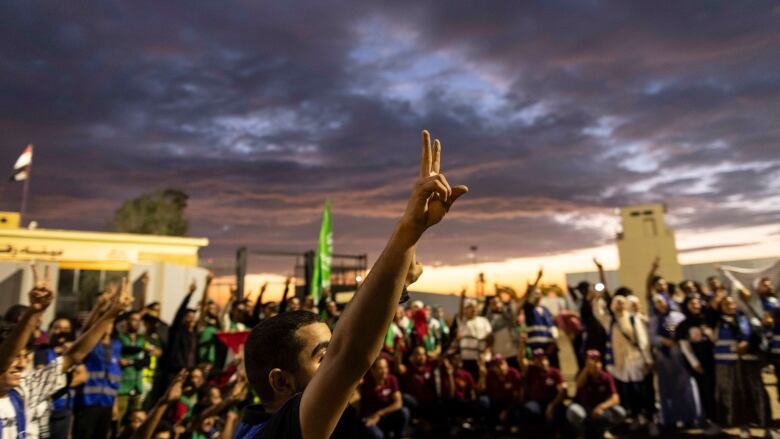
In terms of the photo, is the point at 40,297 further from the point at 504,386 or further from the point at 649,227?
the point at 649,227

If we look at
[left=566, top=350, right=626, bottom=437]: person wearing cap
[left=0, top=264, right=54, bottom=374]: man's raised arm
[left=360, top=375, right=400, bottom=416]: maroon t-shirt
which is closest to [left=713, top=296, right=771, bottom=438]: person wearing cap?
[left=566, top=350, right=626, bottom=437]: person wearing cap

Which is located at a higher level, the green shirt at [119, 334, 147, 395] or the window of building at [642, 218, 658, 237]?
the window of building at [642, 218, 658, 237]

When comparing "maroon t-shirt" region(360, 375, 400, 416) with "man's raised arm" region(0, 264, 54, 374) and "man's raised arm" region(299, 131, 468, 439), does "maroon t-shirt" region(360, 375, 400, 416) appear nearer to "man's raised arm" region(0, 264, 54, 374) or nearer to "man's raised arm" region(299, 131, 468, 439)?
"man's raised arm" region(0, 264, 54, 374)

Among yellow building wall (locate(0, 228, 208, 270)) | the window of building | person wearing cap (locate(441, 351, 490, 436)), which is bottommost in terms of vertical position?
person wearing cap (locate(441, 351, 490, 436))

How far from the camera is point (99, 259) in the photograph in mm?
24188

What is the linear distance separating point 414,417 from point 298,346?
817 cm

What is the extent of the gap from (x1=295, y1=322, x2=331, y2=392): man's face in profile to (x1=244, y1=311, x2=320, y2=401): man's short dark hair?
0.04 feet

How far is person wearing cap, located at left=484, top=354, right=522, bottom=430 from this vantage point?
9.09 metres

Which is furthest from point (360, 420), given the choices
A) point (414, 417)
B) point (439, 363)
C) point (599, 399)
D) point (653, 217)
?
point (653, 217)

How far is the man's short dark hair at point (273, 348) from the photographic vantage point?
1746mm

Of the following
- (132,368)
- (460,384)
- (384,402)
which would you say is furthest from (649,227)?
(132,368)

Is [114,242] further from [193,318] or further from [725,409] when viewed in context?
[725,409]

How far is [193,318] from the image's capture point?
343 inches

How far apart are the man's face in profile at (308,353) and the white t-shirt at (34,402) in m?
2.68
